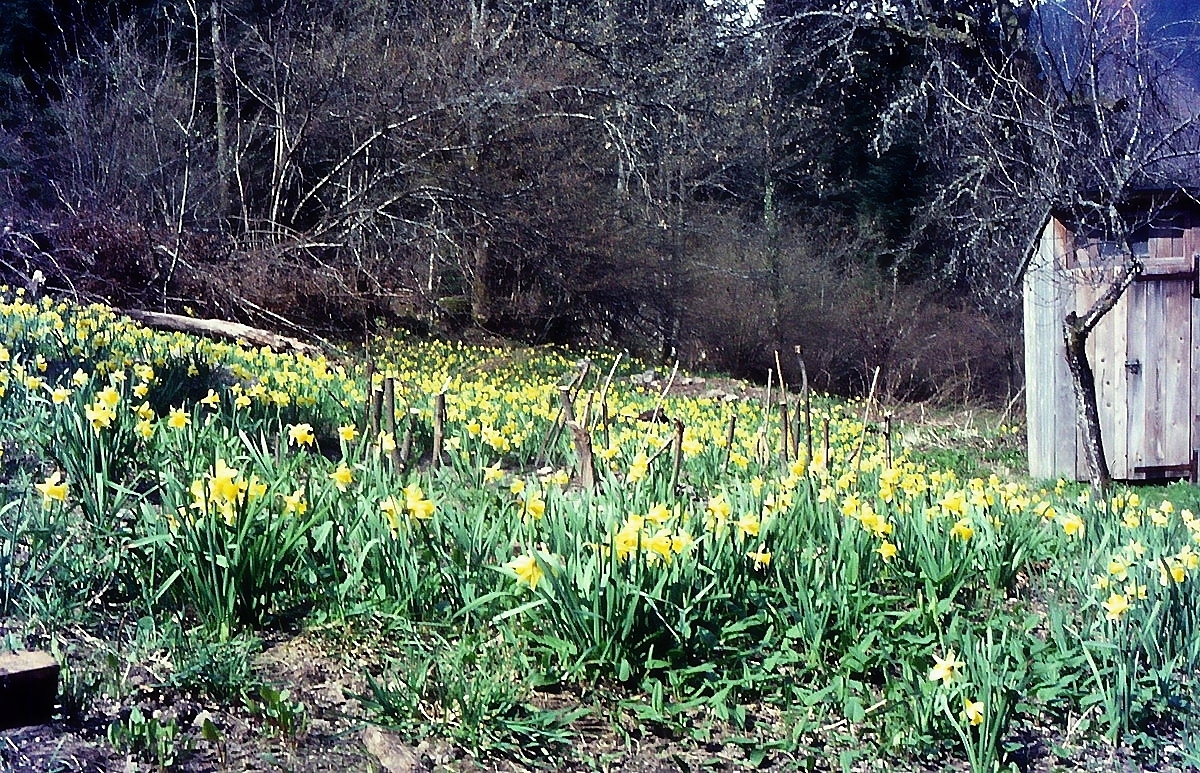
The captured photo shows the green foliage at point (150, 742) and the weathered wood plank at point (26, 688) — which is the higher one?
the weathered wood plank at point (26, 688)

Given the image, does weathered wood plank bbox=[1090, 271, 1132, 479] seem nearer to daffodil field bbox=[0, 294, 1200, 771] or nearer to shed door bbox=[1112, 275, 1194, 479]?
shed door bbox=[1112, 275, 1194, 479]

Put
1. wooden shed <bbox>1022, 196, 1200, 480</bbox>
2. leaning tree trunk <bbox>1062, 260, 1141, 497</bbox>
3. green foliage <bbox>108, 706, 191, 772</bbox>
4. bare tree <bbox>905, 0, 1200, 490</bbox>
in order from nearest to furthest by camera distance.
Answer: green foliage <bbox>108, 706, 191, 772</bbox>
leaning tree trunk <bbox>1062, 260, 1141, 497</bbox>
bare tree <bbox>905, 0, 1200, 490</bbox>
wooden shed <bbox>1022, 196, 1200, 480</bbox>

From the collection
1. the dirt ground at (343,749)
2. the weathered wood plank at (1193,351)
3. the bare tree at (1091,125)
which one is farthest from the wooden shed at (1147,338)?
the dirt ground at (343,749)

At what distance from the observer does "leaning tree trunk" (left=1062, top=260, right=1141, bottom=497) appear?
9789 millimetres

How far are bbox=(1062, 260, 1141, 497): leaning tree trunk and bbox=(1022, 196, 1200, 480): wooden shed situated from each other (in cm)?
98

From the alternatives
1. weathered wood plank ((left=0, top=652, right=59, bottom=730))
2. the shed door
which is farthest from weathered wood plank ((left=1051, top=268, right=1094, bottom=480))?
A: weathered wood plank ((left=0, top=652, right=59, bottom=730))

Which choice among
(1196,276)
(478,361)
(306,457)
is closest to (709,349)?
(478,361)

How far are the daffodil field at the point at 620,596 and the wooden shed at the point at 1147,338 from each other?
714cm

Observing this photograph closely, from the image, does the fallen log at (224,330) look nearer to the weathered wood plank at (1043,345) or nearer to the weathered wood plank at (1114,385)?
the weathered wood plank at (1043,345)

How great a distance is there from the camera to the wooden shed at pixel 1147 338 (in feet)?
36.8

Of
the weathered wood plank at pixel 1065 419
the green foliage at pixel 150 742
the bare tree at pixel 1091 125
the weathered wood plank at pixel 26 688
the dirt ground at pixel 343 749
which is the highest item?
the bare tree at pixel 1091 125

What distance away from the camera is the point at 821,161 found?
85.1 feet

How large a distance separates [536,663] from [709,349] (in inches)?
738

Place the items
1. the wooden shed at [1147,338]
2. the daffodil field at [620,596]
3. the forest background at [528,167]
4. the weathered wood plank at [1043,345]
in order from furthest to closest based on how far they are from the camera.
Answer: the forest background at [528,167], the weathered wood plank at [1043,345], the wooden shed at [1147,338], the daffodil field at [620,596]
